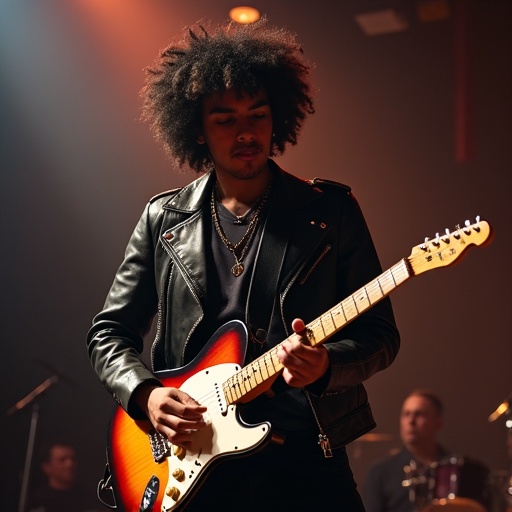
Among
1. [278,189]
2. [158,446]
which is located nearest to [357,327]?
[278,189]

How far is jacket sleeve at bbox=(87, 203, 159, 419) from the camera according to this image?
2301 mm

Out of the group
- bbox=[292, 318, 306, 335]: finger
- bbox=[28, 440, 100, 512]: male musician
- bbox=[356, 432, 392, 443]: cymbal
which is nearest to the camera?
bbox=[292, 318, 306, 335]: finger

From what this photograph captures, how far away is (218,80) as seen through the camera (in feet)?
8.20

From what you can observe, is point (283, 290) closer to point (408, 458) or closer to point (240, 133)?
point (240, 133)

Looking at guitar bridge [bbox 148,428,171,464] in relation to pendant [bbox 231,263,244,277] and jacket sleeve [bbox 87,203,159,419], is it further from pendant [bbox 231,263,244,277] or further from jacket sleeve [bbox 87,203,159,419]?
pendant [bbox 231,263,244,277]

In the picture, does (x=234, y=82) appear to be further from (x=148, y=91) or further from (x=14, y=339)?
(x=14, y=339)

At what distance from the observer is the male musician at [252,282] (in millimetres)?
1971

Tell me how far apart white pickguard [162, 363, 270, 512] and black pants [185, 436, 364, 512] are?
4cm

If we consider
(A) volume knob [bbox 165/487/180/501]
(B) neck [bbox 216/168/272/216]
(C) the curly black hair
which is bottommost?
(A) volume knob [bbox 165/487/180/501]

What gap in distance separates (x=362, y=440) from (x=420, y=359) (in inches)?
30.0

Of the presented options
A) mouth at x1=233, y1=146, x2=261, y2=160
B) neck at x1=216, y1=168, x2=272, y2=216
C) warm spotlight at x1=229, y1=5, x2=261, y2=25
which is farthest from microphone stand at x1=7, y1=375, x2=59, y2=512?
mouth at x1=233, y1=146, x2=261, y2=160

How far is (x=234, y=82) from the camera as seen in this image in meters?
2.45

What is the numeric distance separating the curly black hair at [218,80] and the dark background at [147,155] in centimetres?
293

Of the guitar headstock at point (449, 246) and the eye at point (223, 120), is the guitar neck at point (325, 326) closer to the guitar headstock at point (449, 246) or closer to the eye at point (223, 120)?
the guitar headstock at point (449, 246)
